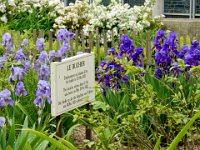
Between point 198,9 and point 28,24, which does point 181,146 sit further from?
point 198,9

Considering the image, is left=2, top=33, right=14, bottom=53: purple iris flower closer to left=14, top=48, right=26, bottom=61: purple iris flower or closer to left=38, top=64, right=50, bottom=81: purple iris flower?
left=14, top=48, right=26, bottom=61: purple iris flower

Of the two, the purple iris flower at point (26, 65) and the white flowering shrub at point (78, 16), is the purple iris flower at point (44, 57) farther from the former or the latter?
the white flowering shrub at point (78, 16)

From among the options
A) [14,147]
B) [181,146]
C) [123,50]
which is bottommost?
[181,146]

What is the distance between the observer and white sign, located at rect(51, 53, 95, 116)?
5.24 m

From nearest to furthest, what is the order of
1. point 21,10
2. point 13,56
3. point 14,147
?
point 14,147 → point 13,56 → point 21,10

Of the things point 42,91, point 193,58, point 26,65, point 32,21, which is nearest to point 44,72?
point 26,65

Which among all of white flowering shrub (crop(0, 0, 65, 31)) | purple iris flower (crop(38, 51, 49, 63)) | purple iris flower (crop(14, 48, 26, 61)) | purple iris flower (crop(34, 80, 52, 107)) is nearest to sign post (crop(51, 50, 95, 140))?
purple iris flower (crop(34, 80, 52, 107))

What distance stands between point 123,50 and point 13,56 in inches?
48.2

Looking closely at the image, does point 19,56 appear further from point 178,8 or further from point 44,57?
point 178,8

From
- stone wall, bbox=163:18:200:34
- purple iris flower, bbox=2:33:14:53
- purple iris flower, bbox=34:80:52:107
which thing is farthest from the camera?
stone wall, bbox=163:18:200:34

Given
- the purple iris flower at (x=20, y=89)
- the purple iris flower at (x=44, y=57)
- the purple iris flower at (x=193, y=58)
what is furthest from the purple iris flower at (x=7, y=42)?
the purple iris flower at (x=193, y=58)

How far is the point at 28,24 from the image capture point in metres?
15.4

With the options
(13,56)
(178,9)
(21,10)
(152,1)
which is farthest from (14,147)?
(178,9)

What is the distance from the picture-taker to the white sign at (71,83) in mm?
5238
